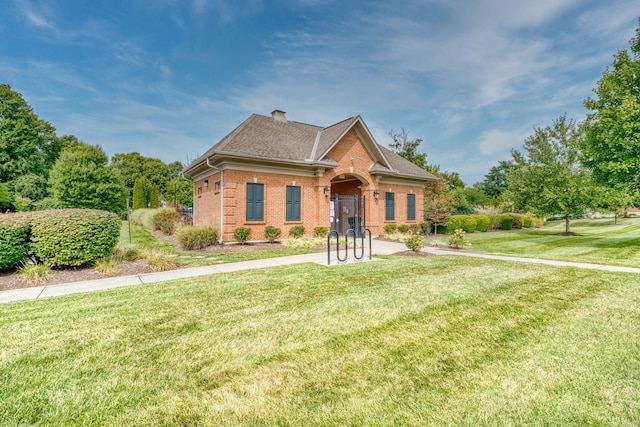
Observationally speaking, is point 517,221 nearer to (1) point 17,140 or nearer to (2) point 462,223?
(2) point 462,223

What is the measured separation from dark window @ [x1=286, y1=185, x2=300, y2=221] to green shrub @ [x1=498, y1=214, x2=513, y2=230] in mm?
18850

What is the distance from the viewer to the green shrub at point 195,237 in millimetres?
11734

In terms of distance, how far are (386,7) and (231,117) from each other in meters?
13.1

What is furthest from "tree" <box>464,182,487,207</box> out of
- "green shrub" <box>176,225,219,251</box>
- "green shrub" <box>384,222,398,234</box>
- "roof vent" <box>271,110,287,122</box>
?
"green shrub" <box>176,225,219,251</box>

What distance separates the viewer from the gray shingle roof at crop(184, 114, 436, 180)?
1353 cm

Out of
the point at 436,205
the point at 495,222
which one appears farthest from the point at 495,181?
the point at 436,205

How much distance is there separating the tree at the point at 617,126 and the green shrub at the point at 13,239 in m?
18.7

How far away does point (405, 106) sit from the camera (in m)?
21.3

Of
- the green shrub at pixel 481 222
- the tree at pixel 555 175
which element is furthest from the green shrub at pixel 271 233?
the tree at pixel 555 175

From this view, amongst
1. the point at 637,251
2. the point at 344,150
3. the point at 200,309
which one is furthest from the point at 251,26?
the point at 637,251

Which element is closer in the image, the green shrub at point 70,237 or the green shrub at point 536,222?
the green shrub at point 70,237

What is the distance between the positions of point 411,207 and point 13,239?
717 inches

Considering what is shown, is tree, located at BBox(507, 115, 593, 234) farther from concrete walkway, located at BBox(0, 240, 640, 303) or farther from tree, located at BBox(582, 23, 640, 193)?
concrete walkway, located at BBox(0, 240, 640, 303)

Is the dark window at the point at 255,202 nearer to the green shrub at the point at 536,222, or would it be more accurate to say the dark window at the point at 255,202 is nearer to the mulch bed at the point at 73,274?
the mulch bed at the point at 73,274
